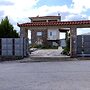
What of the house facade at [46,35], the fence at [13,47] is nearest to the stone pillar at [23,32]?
the fence at [13,47]

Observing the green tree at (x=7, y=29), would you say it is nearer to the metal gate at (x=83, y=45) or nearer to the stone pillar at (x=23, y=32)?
the stone pillar at (x=23, y=32)

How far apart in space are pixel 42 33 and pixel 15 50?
56.3 meters

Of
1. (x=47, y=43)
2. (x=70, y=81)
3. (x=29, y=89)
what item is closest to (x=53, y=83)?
(x=70, y=81)

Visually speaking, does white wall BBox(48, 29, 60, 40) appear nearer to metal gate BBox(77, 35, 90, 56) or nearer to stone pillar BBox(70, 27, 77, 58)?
stone pillar BBox(70, 27, 77, 58)

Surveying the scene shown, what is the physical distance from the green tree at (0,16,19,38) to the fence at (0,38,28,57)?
825 centimetres

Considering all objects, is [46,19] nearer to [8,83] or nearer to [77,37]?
[77,37]

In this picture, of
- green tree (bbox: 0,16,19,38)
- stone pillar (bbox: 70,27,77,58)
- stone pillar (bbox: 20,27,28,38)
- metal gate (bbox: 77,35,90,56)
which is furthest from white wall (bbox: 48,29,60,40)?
metal gate (bbox: 77,35,90,56)

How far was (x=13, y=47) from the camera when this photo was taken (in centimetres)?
3281

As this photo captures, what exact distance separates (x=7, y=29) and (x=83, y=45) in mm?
13263

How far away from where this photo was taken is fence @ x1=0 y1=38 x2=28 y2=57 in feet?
107

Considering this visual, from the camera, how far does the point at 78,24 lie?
110 feet

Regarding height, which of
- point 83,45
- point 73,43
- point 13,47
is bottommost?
point 13,47

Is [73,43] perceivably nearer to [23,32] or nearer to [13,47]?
[23,32]

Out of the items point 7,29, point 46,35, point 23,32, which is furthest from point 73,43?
point 46,35
